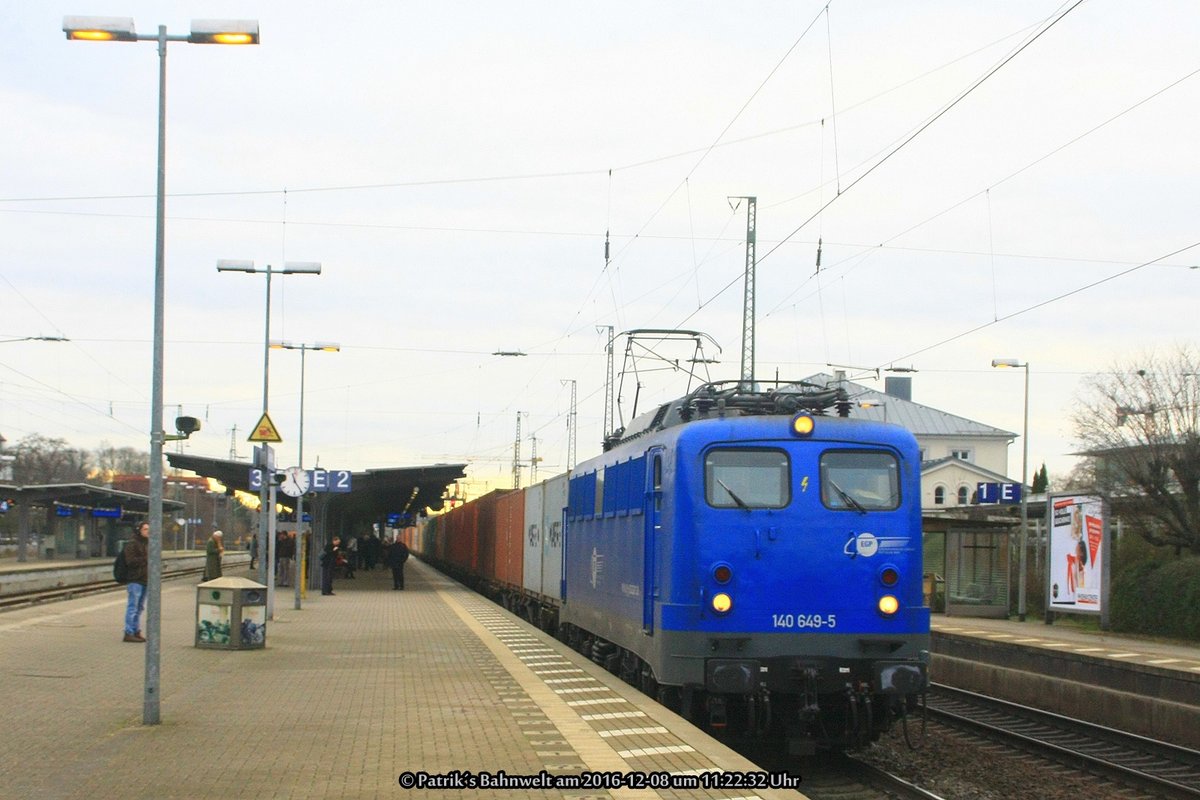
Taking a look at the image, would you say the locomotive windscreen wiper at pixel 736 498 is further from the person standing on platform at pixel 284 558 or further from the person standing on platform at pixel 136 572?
the person standing on platform at pixel 284 558

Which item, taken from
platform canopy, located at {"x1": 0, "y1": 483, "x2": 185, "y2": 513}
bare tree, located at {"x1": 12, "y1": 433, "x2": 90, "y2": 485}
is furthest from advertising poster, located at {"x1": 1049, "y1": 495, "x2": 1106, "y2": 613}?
bare tree, located at {"x1": 12, "y1": 433, "x2": 90, "y2": 485}

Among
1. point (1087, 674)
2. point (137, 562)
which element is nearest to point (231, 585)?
point (137, 562)

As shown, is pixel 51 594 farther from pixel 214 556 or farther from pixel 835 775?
pixel 835 775

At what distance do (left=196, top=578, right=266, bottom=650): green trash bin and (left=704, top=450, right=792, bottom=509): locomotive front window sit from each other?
27.3 feet

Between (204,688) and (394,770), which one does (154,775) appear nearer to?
(394,770)

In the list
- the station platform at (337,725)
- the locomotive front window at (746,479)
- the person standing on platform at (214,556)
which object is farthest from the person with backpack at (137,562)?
the locomotive front window at (746,479)

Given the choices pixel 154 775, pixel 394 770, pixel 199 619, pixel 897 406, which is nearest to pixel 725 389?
pixel 394 770

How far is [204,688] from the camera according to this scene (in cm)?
1327

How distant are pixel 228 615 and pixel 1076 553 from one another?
17011mm

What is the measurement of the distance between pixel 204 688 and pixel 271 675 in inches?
58.5

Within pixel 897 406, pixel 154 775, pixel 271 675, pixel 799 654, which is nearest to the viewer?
pixel 154 775

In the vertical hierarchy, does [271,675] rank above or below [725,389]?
below

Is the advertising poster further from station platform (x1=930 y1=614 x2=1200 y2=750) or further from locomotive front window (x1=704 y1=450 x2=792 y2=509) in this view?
locomotive front window (x1=704 y1=450 x2=792 y2=509)

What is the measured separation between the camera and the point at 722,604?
35.8 ft
